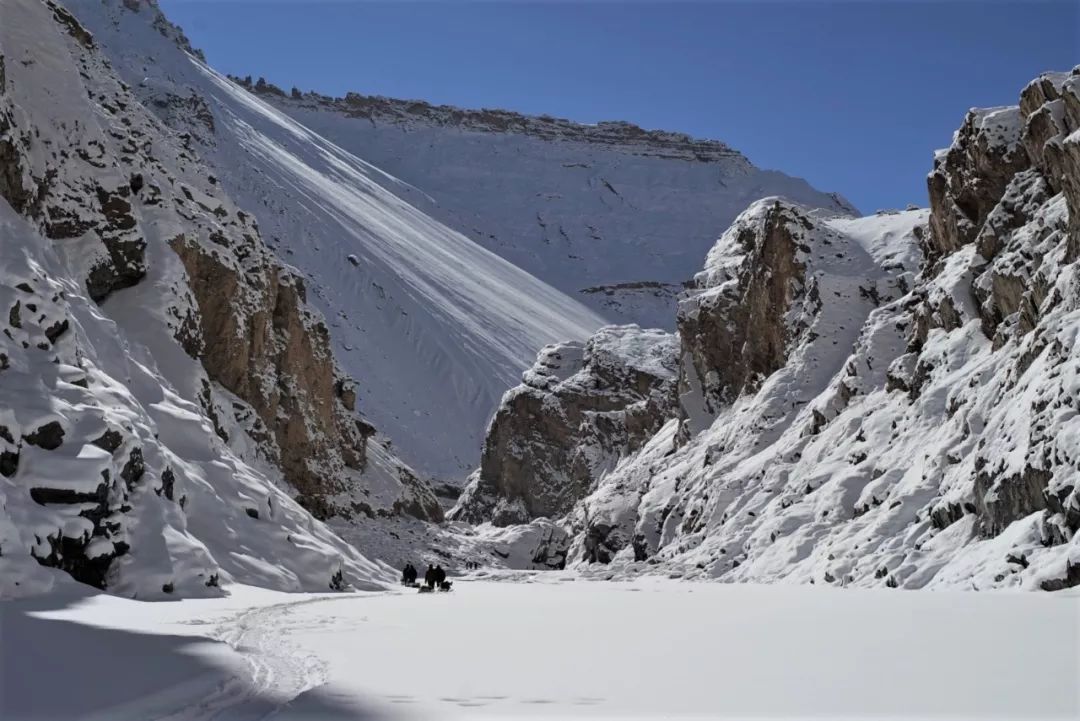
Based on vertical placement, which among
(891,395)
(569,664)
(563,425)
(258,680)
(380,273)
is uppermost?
(380,273)

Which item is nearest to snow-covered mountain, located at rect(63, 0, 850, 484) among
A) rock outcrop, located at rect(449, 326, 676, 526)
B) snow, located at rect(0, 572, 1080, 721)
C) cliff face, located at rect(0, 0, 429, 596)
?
rock outcrop, located at rect(449, 326, 676, 526)

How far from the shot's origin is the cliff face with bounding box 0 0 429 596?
1983cm

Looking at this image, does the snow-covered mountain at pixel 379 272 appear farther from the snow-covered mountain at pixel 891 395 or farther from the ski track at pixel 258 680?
the ski track at pixel 258 680

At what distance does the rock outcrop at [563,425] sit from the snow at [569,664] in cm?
7783

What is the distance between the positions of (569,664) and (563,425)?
8953 cm

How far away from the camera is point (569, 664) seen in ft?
34.2

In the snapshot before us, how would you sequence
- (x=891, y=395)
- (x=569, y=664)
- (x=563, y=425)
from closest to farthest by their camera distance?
1. (x=569, y=664)
2. (x=891, y=395)
3. (x=563, y=425)

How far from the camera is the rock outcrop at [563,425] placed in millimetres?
95688

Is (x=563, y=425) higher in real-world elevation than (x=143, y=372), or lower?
higher

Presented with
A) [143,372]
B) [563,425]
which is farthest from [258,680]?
[563,425]

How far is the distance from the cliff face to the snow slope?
49.3m

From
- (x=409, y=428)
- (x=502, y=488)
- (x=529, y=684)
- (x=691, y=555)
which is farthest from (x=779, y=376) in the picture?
(x=409, y=428)

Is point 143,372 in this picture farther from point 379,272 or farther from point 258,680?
point 379,272

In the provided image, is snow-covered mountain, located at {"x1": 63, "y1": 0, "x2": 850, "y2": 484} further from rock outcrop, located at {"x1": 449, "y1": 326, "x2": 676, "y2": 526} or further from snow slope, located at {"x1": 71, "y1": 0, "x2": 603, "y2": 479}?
rock outcrop, located at {"x1": 449, "y1": 326, "x2": 676, "y2": 526}
